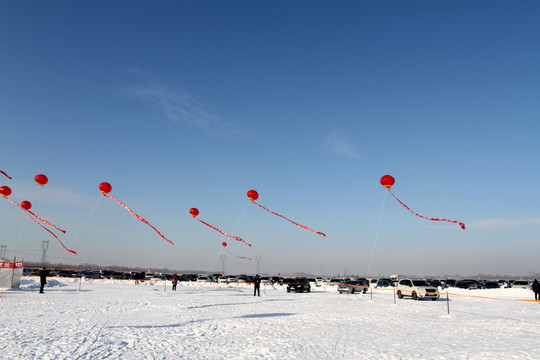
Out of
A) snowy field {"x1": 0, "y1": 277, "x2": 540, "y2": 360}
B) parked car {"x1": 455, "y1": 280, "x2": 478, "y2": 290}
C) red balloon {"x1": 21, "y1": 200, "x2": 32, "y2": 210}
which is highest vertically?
red balloon {"x1": 21, "y1": 200, "x2": 32, "y2": 210}

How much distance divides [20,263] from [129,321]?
2097 cm

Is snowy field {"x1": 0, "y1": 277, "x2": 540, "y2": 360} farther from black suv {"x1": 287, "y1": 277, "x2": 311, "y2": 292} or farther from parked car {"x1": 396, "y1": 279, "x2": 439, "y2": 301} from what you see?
black suv {"x1": 287, "y1": 277, "x2": 311, "y2": 292}

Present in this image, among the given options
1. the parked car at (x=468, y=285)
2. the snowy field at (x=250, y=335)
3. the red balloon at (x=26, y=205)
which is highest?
the red balloon at (x=26, y=205)

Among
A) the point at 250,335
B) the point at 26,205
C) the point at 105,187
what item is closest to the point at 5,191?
the point at 26,205

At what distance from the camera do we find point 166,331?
12734 millimetres

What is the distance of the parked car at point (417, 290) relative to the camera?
30516 millimetres

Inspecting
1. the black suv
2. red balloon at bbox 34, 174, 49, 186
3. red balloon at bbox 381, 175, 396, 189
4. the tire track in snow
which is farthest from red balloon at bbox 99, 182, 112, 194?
the black suv

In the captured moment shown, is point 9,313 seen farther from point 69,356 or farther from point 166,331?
point 69,356

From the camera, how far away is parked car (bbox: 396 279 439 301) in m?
30.5

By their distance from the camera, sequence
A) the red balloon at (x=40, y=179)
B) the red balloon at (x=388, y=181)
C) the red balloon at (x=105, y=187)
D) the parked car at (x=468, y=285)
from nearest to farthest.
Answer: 1. the red balloon at (x=388, y=181)
2. the red balloon at (x=105, y=187)
3. the red balloon at (x=40, y=179)
4. the parked car at (x=468, y=285)

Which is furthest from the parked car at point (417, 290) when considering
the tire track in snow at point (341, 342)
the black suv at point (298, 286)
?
the tire track in snow at point (341, 342)

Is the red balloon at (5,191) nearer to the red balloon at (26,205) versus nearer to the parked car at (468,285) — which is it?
the red balloon at (26,205)

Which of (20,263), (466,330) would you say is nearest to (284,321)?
(466,330)

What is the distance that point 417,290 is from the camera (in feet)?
102
